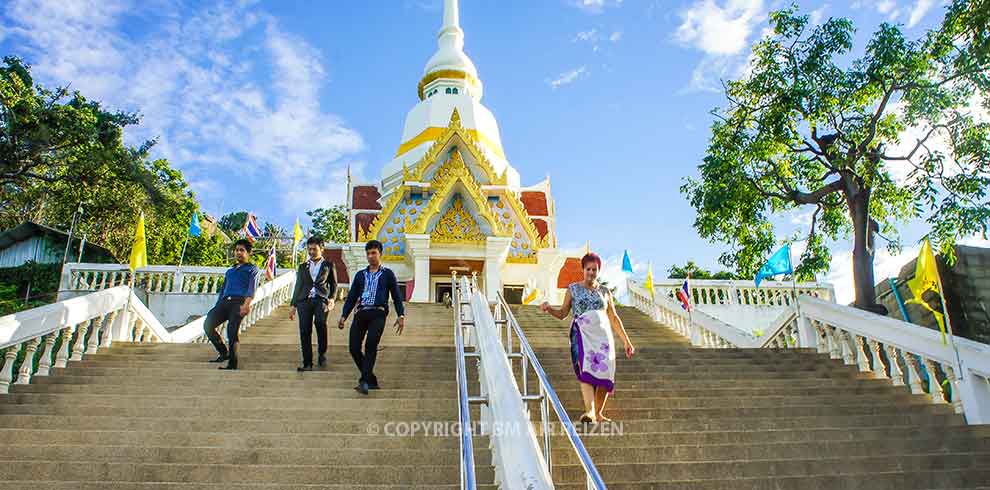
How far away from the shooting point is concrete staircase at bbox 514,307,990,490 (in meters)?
4.50

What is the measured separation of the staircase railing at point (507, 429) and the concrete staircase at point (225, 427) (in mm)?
395

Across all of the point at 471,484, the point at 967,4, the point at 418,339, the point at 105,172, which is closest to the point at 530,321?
the point at 418,339

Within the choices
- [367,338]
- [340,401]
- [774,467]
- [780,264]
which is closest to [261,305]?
[367,338]

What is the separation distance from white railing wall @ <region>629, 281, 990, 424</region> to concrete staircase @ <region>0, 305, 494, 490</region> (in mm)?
4769

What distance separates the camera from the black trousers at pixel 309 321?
261 inches

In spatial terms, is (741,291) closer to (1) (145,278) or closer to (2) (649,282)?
(2) (649,282)

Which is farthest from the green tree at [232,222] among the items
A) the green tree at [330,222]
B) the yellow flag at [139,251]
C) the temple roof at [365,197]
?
the yellow flag at [139,251]

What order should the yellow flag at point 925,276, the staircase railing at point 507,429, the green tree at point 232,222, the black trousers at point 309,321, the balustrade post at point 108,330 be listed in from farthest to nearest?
1. the green tree at point 232,222
2. the balustrade post at point 108,330
3. the black trousers at point 309,321
4. the yellow flag at point 925,276
5. the staircase railing at point 507,429

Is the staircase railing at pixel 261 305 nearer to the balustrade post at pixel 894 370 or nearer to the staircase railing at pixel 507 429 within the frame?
the staircase railing at pixel 507 429

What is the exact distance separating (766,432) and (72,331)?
22.9ft

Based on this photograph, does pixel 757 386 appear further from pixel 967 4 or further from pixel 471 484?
pixel 967 4

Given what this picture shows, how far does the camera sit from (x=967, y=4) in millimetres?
8195

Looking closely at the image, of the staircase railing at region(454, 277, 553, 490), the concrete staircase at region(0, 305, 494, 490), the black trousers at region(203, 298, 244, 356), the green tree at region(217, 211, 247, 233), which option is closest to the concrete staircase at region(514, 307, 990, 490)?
the staircase railing at region(454, 277, 553, 490)

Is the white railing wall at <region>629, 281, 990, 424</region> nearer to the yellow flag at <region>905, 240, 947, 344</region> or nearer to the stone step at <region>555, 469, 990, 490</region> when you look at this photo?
the yellow flag at <region>905, 240, 947, 344</region>
